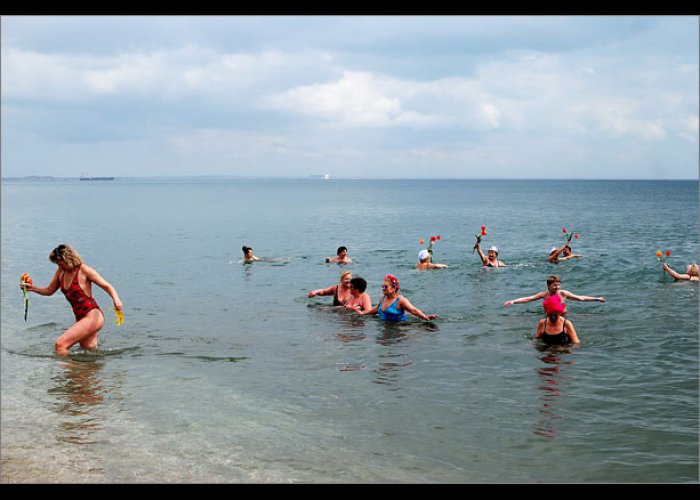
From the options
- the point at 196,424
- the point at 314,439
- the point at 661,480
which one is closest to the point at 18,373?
the point at 196,424

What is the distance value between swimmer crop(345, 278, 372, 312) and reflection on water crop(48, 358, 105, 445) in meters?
6.42

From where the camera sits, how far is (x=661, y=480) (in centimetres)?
712

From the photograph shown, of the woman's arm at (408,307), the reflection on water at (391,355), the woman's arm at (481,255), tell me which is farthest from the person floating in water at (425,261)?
the reflection on water at (391,355)

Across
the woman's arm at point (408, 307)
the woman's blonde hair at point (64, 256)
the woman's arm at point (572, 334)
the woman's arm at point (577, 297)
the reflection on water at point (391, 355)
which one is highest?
the woman's blonde hair at point (64, 256)

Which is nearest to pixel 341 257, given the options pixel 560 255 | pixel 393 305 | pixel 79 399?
pixel 560 255

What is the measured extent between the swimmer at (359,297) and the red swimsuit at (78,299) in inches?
258

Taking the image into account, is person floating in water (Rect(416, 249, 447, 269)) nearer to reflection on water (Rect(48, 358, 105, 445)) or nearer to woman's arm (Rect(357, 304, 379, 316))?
woman's arm (Rect(357, 304, 379, 316))

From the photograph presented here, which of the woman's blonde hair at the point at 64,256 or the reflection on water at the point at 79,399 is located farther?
the woman's blonde hair at the point at 64,256

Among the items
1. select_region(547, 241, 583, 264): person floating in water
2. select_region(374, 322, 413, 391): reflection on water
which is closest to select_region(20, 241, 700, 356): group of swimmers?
select_region(374, 322, 413, 391): reflection on water

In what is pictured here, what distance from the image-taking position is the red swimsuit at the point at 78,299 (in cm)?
1088

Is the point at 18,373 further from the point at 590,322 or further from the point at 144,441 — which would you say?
the point at 590,322

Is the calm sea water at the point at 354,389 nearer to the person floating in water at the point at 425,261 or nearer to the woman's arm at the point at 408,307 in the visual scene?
the woman's arm at the point at 408,307

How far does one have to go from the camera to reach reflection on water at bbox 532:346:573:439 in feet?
28.1
